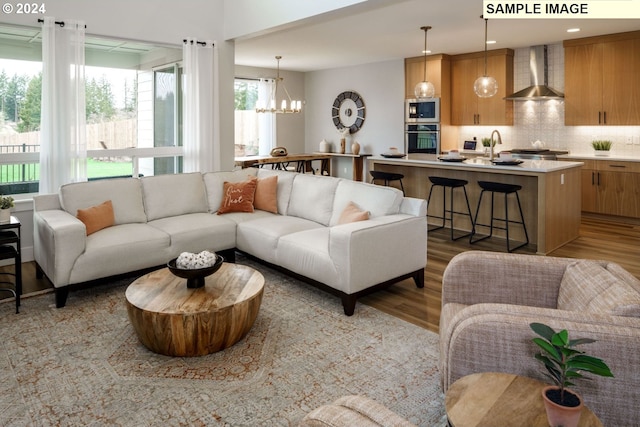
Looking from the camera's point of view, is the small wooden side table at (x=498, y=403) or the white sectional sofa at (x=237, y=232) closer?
the small wooden side table at (x=498, y=403)

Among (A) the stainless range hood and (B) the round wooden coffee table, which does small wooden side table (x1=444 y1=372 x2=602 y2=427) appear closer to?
(B) the round wooden coffee table

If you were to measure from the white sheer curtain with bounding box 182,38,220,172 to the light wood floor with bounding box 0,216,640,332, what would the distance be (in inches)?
84.2

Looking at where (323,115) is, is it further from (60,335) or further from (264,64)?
(60,335)

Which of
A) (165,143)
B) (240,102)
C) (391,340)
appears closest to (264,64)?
(240,102)

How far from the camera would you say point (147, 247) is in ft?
13.3

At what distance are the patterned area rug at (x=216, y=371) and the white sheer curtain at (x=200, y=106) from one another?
104 inches

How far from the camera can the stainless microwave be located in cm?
870

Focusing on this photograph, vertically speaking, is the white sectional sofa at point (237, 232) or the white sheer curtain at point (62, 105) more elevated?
the white sheer curtain at point (62, 105)

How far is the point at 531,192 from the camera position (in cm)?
558

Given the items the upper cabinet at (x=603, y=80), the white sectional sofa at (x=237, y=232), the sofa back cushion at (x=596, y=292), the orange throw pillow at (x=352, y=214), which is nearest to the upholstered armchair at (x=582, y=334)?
the sofa back cushion at (x=596, y=292)

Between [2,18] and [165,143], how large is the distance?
6.54 feet

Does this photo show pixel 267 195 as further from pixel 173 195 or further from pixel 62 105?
pixel 62 105

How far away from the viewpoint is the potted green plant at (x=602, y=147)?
718 centimetres

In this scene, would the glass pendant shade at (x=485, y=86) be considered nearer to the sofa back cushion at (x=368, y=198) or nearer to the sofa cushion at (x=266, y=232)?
the sofa back cushion at (x=368, y=198)
